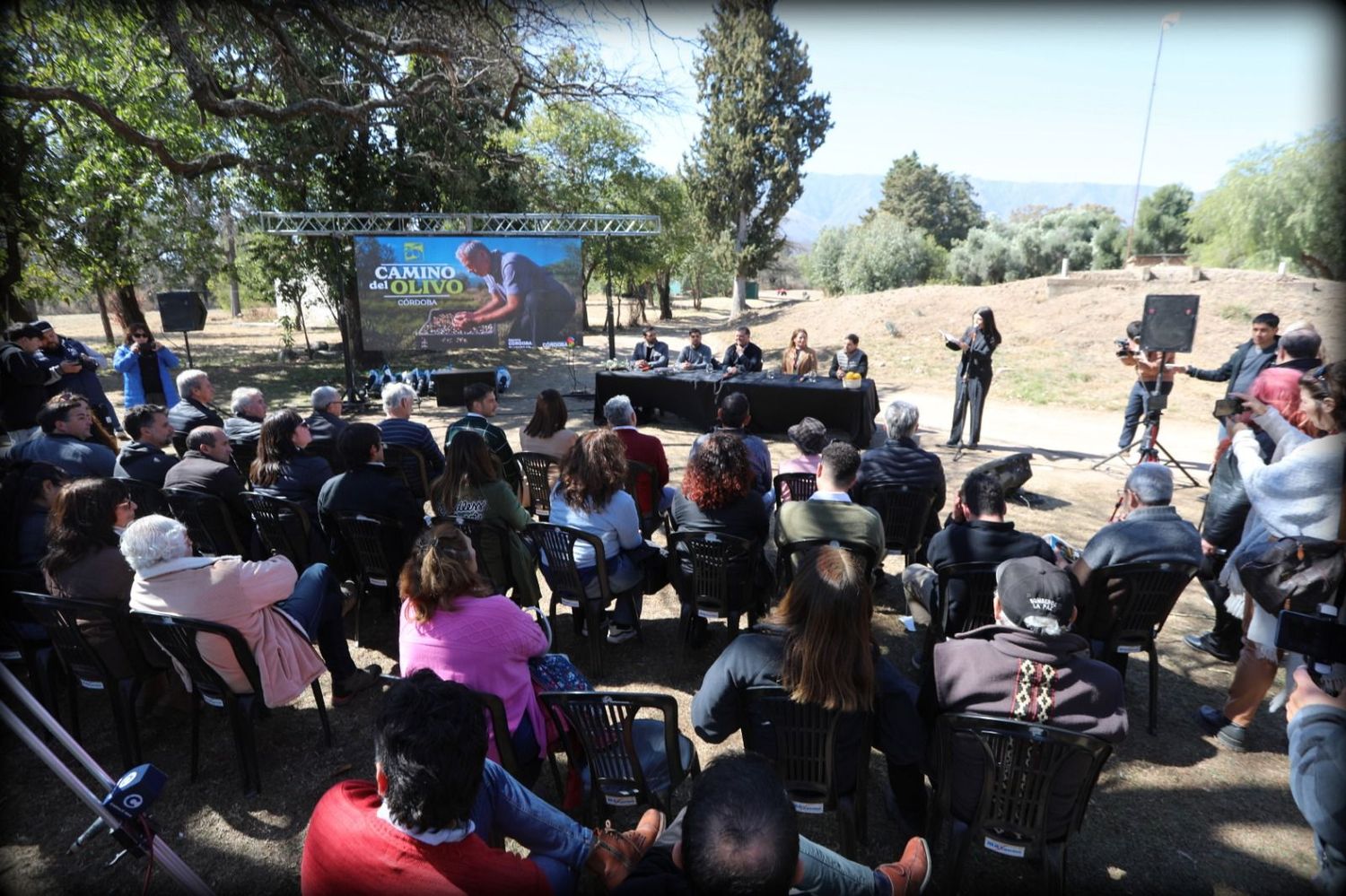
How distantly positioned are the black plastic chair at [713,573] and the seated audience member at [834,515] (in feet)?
0.73

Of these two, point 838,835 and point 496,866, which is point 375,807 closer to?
point 496,866

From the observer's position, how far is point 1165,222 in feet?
→ 129

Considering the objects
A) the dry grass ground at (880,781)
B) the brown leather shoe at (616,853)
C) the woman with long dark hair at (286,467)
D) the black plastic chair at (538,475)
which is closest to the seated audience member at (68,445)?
the woman with long dark hair at (286,467)

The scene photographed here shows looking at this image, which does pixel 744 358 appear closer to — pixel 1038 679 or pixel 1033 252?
pixel 1038 679

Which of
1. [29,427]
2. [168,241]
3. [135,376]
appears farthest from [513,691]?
[168,241]

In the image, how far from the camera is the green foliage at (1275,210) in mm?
22969

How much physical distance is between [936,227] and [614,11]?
59.7 m

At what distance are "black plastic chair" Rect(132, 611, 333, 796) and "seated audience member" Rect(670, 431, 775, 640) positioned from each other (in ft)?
6.40

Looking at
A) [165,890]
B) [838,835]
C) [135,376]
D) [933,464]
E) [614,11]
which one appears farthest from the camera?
[135,376]

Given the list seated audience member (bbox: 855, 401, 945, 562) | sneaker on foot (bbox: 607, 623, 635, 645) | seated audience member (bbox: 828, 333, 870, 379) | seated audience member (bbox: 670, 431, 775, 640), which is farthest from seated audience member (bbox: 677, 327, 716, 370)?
seated audience member (bbox: 670, 431, 775, 640)

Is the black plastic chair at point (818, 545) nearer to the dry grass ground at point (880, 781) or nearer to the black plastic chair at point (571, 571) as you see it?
the dry grass ground at point (880, 781)

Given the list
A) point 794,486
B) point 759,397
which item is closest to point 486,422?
point 794,486

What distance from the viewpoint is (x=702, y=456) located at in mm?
3586

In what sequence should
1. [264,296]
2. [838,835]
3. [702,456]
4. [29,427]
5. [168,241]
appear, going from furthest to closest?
1. [264,296]
2. [168,241]
3. [29,427]
4. [702,456]
5. [838,835]
